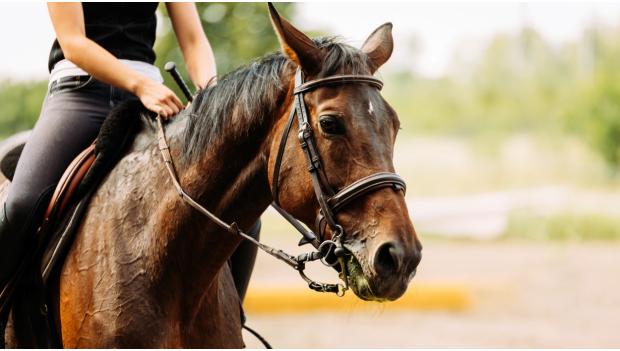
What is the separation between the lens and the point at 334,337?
8.06 metres

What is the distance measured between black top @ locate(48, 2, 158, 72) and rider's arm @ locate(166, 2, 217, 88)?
0.75 feet

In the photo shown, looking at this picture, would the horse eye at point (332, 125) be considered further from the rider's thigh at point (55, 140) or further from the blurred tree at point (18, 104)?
the blurred tree at point (18, 104)

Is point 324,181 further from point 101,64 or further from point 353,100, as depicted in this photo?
point 101,64

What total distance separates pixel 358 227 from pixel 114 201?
1.09 m

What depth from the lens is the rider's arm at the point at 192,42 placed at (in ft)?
11.8

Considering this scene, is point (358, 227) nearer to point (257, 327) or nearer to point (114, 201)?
point (114, 201)

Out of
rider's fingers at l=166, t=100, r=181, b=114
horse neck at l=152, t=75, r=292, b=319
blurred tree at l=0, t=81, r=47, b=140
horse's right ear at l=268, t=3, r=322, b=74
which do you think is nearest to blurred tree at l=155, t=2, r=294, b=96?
blurred tree at l=0, t=81, r=47, b=140

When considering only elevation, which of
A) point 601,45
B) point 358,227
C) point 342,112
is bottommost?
point 358,227

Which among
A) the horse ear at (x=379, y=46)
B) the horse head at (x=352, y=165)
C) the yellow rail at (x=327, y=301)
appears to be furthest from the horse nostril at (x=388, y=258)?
the yellow rail at (x=327, y=301)

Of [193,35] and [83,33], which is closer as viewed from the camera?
[83,33]

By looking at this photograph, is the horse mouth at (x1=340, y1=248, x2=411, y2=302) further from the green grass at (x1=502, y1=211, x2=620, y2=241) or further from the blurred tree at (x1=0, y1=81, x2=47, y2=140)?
the blurred tree at (x1=0, y1=81, x2=47, y2=140)

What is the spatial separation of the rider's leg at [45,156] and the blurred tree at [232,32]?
906 cm

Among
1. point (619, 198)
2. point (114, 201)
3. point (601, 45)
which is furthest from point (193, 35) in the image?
point (601, 45)

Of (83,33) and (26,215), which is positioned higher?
(83,33)
